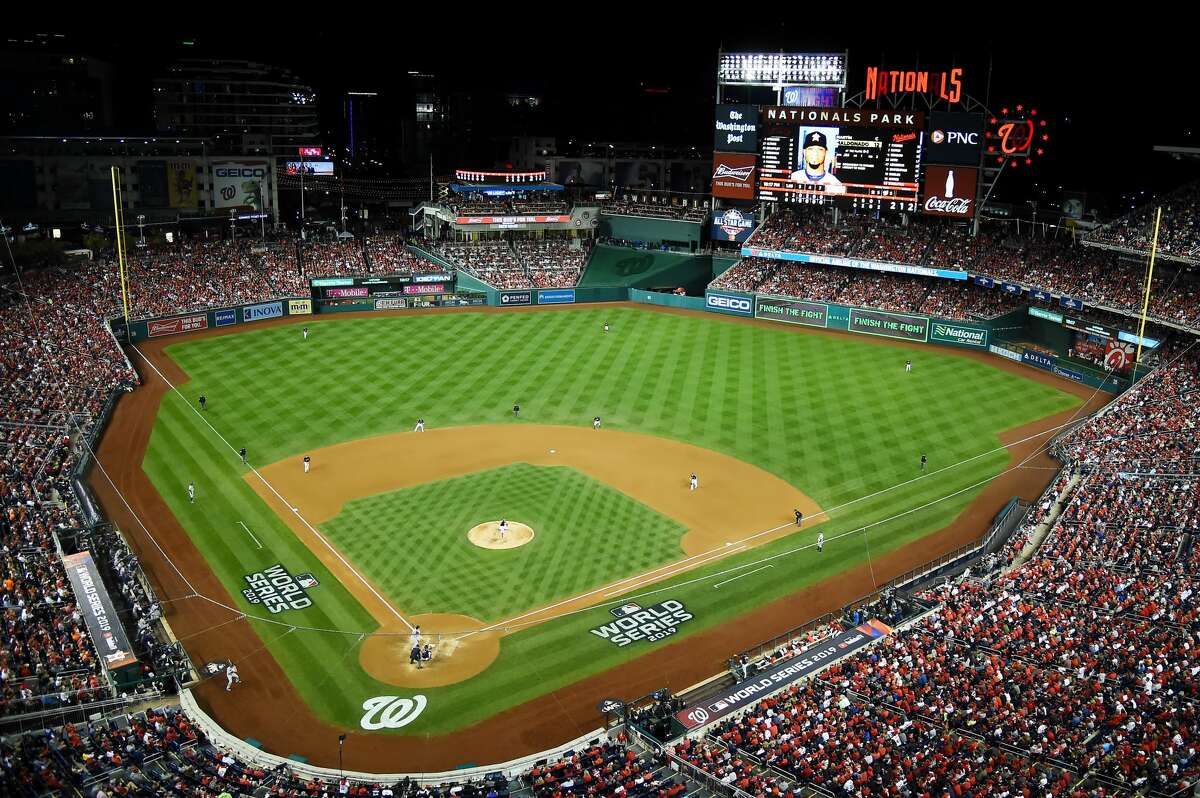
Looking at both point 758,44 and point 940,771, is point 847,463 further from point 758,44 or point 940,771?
point 758,44

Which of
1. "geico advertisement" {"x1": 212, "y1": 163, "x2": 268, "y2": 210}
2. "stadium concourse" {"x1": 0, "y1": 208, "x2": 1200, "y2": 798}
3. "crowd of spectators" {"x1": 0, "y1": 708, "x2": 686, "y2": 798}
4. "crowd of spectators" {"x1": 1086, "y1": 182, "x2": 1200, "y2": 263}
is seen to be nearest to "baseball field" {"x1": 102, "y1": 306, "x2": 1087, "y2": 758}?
"crowd of spectators" {"x1": 0, "y1": 708, "x2": 686, "y2": 798}

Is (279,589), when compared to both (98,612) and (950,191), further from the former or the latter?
(950,191)

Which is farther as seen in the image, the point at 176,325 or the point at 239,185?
the point at 239,185

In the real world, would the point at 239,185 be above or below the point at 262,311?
above

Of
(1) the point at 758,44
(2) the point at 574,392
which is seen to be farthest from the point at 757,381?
(1) the point at 758,44

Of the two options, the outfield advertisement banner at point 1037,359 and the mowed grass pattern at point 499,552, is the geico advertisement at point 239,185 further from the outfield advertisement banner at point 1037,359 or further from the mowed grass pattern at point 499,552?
the outfield advertisement banner at point 1037,359

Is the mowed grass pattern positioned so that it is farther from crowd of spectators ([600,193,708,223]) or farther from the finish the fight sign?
crowd of spectators ([600,193,708,223])

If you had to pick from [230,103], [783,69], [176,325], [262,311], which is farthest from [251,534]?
[230,103]
